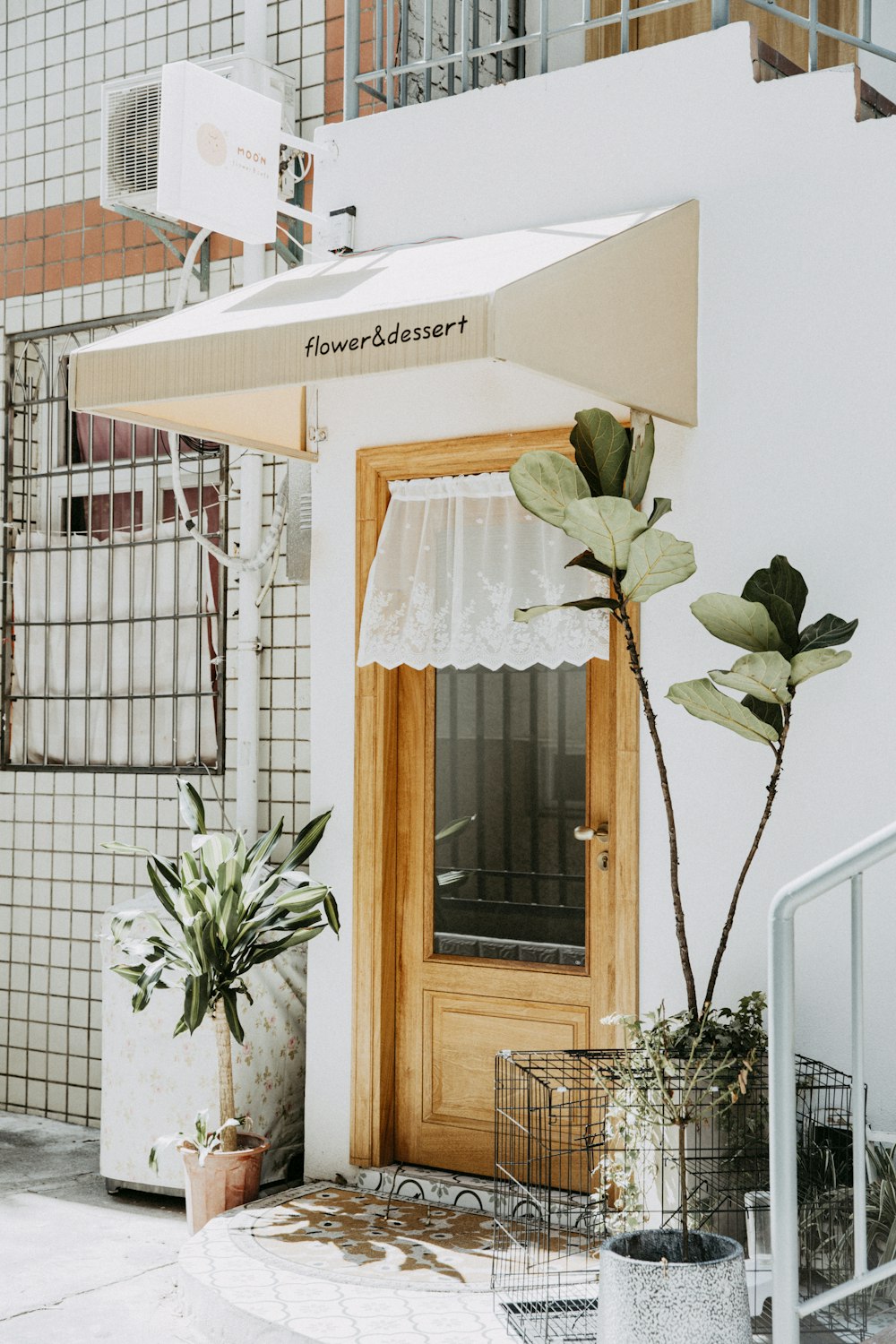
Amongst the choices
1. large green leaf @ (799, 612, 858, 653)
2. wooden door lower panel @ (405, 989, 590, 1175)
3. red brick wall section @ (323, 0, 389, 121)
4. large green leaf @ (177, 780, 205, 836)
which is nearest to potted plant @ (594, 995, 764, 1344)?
wooden door lower panel @ (405, 989, 590, 1175)

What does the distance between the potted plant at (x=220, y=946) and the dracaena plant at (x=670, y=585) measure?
1531 mm

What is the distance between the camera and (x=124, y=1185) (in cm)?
570

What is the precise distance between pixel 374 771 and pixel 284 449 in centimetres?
126

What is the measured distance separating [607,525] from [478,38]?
3.32 meters

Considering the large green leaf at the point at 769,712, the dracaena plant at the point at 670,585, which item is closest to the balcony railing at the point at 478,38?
the dracaena plant at the point at 670,585

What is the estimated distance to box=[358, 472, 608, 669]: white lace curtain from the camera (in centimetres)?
A: 491

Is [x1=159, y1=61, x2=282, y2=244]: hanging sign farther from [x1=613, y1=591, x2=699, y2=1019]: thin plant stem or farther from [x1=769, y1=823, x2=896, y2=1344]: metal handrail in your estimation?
[x1=769, y1=823, x2=896, y2=1344]: metal handrail

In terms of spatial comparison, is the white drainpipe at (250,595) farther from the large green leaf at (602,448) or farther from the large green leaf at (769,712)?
the large green leaf at (769,712)

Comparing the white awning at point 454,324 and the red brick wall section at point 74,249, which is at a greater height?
the red brick wall section at point 74,249

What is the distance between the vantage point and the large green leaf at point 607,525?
3.99 m

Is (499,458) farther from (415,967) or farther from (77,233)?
(77,233)

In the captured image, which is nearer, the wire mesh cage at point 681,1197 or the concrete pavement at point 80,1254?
the wire mesh cage at point 681,1197

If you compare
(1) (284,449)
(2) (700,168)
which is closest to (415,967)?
(1) (284,449)

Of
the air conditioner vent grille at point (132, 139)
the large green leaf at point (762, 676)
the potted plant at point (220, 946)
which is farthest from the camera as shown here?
the air conditioner vent grille at point (132, 139)
